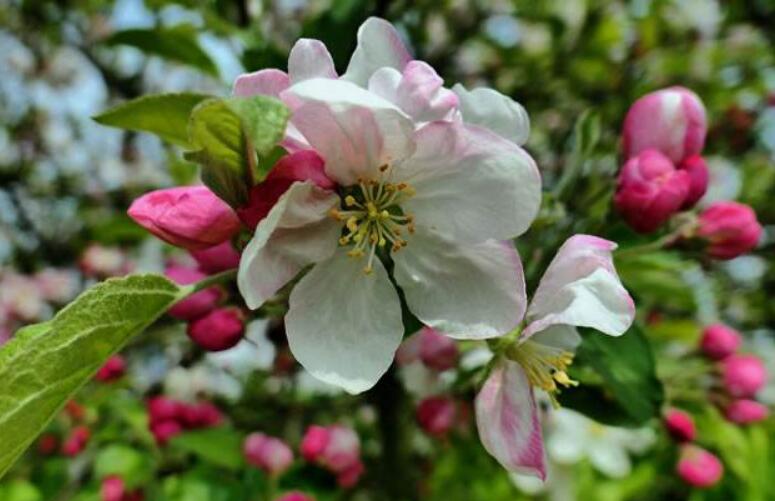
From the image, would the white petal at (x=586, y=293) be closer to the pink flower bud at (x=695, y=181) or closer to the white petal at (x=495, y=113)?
the white petal at (x=495, y=113)

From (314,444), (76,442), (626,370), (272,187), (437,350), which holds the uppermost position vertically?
(272,187)

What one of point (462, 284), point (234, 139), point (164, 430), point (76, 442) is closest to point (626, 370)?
point (462, 284)

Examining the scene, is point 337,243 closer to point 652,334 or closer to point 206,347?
point 206,347

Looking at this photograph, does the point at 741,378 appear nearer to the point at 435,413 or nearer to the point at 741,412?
the point at 741,412

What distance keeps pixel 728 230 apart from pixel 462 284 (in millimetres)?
489

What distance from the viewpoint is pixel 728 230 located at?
114cm

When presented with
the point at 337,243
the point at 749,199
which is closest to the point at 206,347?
the point at 337,243

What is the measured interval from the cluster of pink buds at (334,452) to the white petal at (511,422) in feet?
2.98

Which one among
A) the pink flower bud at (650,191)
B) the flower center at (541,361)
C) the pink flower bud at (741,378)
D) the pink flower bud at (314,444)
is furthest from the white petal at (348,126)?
the pink flower bud at (741,378)

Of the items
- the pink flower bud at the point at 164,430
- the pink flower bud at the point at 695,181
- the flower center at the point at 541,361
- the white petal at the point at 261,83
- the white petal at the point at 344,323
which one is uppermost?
the white petal at the point at 261,83

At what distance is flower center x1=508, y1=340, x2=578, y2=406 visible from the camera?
85 cm

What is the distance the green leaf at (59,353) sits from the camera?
2.19 feet

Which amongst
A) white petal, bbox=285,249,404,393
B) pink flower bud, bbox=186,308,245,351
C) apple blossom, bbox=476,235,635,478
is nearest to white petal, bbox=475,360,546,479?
apple blossom, bbox=476,235,635,478

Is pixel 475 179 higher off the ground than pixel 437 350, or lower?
higher
